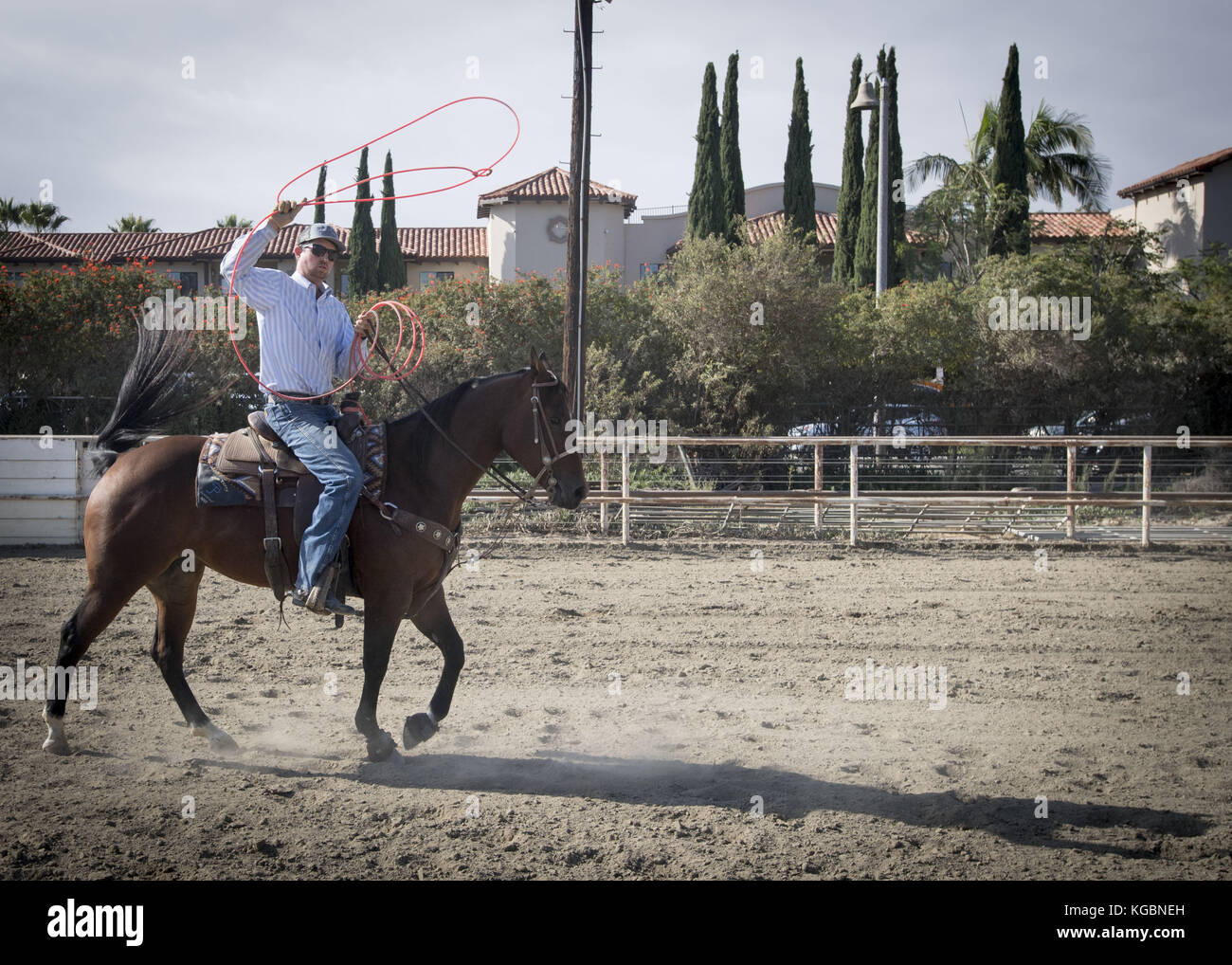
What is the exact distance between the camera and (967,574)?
10.7m

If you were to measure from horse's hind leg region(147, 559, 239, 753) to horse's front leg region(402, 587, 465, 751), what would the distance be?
1.14 meters

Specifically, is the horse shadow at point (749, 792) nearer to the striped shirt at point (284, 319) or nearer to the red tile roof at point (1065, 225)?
the striped shirt at point (284, 319)

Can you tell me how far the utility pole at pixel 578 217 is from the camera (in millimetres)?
15109

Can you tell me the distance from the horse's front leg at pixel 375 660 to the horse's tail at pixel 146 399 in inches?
70.8

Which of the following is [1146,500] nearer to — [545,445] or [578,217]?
[578,217]

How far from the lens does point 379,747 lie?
4848 millimetres

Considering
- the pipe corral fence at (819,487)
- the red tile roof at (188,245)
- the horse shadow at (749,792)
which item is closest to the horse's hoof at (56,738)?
the horse shadow at (749,792)

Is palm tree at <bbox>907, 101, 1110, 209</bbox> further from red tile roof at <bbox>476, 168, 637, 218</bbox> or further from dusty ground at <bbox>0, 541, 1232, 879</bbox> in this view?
dusty ground at <bbox>0, 541, 1232, 879</bbox>

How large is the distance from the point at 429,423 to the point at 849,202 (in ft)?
94.3

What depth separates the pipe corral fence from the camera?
41.0 ft

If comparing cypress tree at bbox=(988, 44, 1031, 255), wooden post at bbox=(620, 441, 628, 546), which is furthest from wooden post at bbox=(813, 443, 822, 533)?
cypress tree at bbox=(988, 44, 1031, 255)
